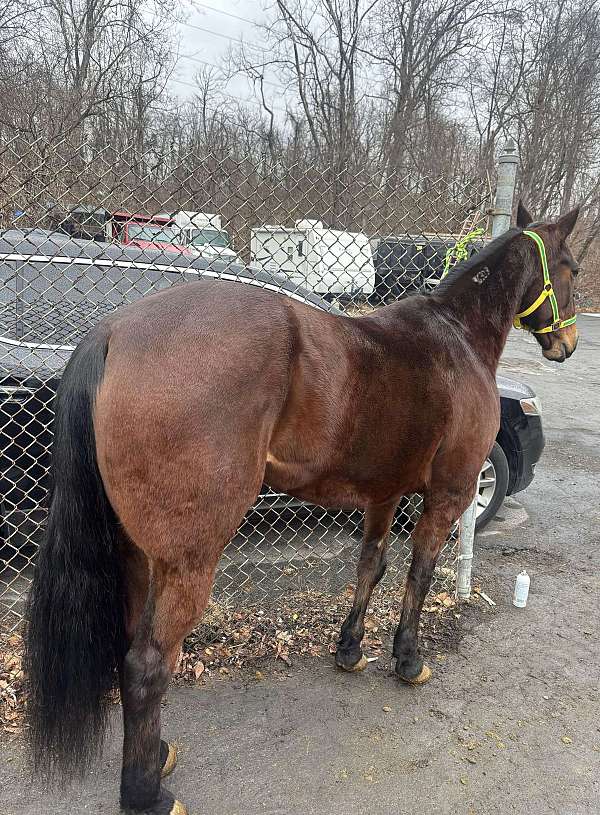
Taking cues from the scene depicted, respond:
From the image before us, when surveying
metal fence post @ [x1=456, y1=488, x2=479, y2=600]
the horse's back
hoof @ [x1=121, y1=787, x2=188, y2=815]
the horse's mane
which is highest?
the horse's mane

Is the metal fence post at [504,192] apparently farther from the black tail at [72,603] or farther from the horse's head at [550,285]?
the black tail at [72,603]

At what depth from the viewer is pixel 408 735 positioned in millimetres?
2432

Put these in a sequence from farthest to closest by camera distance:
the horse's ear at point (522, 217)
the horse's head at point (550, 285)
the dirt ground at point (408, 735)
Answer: the horse's ear at point (522, 217) → the horse's head at point (550, 285) → the dirt ground at point (408, 735)

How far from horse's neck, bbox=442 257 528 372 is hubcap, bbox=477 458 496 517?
159 centimetres

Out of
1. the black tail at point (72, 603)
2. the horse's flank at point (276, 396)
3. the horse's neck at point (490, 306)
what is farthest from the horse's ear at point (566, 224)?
the black tail at point (72, 603)

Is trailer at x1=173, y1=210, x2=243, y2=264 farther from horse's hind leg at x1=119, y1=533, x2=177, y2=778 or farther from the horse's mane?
horse's hind leg at x1=119, y1=533, x2=177, y2=778

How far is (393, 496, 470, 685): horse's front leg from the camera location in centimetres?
265

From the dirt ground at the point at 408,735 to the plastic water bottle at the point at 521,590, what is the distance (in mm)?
79

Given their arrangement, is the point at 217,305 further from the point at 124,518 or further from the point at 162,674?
the point at 162,674

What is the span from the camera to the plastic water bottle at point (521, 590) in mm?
3418

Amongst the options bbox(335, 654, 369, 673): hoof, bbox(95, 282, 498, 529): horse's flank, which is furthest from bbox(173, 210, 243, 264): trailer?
bbox(335, 654, 369, 673): hoof

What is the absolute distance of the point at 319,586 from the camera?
11.8 ft

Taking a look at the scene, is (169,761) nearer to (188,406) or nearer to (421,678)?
(421,678)

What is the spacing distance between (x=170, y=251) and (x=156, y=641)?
2528 millimetres
